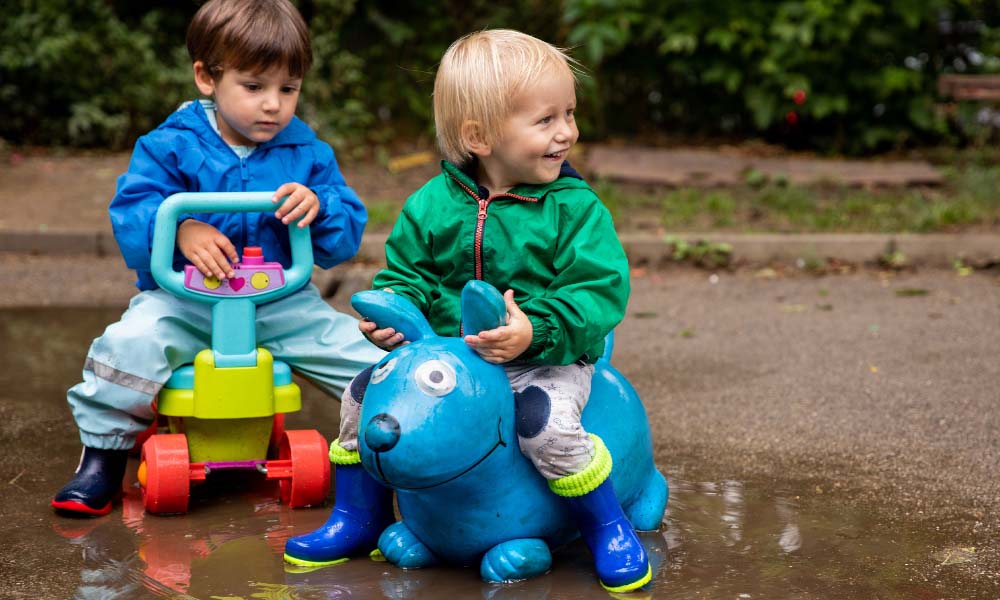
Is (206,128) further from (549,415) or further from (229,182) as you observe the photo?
(549,415)

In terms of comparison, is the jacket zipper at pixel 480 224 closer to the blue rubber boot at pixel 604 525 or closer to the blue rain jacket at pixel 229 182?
the blue rubber boot at pixel 604 525

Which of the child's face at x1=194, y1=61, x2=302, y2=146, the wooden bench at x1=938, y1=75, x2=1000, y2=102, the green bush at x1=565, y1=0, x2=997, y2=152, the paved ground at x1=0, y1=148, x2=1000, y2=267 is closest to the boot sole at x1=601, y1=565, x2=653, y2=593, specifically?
the child's face at x1=194, y1=61, x2=302, y2=146

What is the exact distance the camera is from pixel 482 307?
2.46m

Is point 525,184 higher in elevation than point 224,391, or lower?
higher

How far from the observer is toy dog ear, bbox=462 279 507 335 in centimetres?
245

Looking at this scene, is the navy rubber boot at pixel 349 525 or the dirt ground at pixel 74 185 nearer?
the navy rubber boot at pixel 349 525

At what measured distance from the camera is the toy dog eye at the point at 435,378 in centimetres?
242

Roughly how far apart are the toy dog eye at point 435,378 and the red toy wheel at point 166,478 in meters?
0.92

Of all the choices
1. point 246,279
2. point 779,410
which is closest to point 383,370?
point 246,279

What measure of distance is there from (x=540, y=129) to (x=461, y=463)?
77 centimetres

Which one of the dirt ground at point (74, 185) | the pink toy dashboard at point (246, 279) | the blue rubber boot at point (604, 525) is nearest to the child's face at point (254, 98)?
the pink toy dashboard at point (246, 279)

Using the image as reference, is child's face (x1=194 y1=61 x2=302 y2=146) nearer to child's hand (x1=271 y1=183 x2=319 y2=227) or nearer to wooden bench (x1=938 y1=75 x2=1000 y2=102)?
child's hand (x1=271 y1=183 x2=319 y2=227)

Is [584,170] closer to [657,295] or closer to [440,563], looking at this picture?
[657,295]

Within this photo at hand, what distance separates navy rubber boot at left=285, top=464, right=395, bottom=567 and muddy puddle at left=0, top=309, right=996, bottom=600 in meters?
0.04
